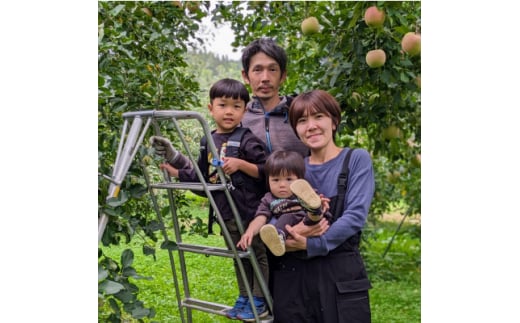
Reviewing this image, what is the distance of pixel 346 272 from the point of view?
1830 millimetres


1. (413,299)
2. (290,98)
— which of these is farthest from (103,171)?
(413,299)

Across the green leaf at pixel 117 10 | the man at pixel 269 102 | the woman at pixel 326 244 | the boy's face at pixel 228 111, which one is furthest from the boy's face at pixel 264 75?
the green leaf at pixel 117 10

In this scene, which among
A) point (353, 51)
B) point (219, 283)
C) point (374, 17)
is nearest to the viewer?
point (374, 17)

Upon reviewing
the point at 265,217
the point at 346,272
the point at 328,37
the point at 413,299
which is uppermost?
the point at 328,37

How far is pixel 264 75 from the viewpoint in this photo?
2.14 metres

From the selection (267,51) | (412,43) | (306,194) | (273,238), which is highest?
(412,43)

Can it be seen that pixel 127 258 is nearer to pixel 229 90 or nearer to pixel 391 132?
pixel 229 90

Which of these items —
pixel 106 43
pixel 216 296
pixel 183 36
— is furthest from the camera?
pixel 216 296

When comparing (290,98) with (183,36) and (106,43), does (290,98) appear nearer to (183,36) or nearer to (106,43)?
(106,43)

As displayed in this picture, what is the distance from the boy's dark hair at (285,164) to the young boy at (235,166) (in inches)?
4.9

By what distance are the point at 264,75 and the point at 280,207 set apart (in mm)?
512

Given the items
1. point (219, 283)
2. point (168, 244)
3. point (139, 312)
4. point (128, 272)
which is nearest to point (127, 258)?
point (128, 272)

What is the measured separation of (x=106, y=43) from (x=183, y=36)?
1117 mm

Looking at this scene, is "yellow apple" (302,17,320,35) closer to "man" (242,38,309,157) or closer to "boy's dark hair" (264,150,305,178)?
"man" (242,38,309,157)
